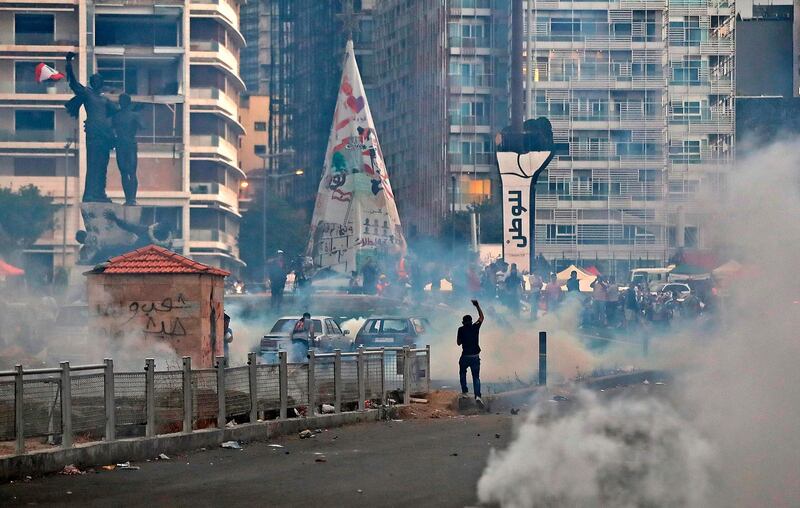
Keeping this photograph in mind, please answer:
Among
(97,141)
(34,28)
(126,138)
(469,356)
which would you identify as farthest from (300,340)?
(34,28)

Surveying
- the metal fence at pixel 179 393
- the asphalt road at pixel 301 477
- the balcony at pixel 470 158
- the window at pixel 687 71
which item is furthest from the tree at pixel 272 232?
the asphalt road at pixel 301 477

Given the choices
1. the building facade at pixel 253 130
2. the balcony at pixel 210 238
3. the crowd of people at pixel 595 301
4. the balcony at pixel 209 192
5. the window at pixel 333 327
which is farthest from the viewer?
the building facade at pixel 253 130

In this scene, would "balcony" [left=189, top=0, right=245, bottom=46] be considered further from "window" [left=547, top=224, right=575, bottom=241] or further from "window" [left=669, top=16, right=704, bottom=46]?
"window" [left=669, top=16, right=704, bottom=46]

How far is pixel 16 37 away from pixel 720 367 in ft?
262

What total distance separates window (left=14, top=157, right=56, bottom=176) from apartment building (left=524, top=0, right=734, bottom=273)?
2635cm

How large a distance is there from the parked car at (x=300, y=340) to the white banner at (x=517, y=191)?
16.2 feet

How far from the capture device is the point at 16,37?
282ft

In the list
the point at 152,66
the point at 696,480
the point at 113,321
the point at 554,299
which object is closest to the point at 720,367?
the point at 696,480

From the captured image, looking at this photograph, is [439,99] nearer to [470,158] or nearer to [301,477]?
[470,158]

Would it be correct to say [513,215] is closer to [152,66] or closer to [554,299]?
[554,299]

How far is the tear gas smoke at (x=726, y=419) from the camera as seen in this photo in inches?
386

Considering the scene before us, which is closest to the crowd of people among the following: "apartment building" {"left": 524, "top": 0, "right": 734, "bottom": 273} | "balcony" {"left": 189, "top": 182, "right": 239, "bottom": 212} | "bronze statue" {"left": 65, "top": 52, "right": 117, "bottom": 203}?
"apartment building" {"left": 524, "top": 0, "right": 734, "bottom": 273}

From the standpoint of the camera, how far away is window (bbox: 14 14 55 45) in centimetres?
8600

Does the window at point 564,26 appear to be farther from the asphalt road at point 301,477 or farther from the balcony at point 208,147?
the asphalt road at point 301,477
